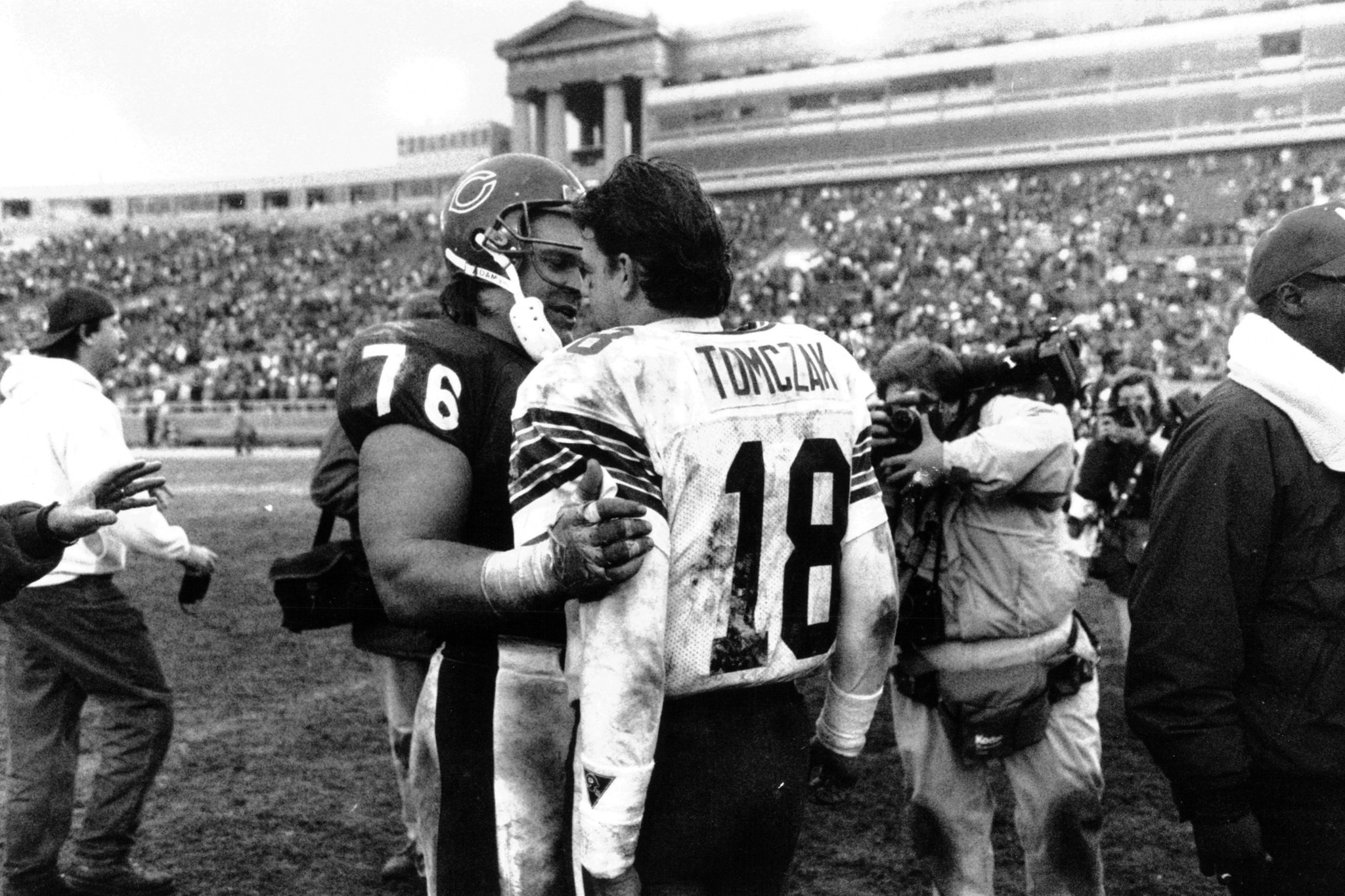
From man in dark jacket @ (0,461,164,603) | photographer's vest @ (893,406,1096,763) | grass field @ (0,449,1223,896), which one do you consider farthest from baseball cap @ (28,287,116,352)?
photographer's vest @ (893,406,1096,763)

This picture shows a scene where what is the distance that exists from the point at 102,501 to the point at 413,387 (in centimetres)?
115

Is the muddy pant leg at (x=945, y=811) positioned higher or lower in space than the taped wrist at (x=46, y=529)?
lower

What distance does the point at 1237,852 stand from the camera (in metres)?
2.35

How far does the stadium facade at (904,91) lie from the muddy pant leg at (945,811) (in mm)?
47318

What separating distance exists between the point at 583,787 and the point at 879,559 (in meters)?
0.74

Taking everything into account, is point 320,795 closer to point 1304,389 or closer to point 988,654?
point 988,654

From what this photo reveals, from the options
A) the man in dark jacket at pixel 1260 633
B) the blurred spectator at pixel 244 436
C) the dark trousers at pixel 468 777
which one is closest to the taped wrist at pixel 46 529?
the dark trousers at pixel 468 777

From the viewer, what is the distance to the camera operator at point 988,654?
12.1 ft

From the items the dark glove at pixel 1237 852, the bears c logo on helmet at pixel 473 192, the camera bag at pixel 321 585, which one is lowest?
the dark glove at pixel 1237 852

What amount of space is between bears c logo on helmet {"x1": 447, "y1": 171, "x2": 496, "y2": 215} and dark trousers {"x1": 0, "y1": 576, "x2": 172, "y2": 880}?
2.51 m

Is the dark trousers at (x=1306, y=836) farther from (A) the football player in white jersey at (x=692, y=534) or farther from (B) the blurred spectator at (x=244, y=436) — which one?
(B) the blurred spectator at (x=244, y=436)

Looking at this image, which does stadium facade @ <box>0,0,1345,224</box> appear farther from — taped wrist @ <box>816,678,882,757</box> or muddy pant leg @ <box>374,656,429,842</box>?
taped wrist @ <box>816,678,882,757</box>

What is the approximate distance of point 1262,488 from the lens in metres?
2.44

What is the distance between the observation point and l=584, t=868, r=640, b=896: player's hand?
194 cm
